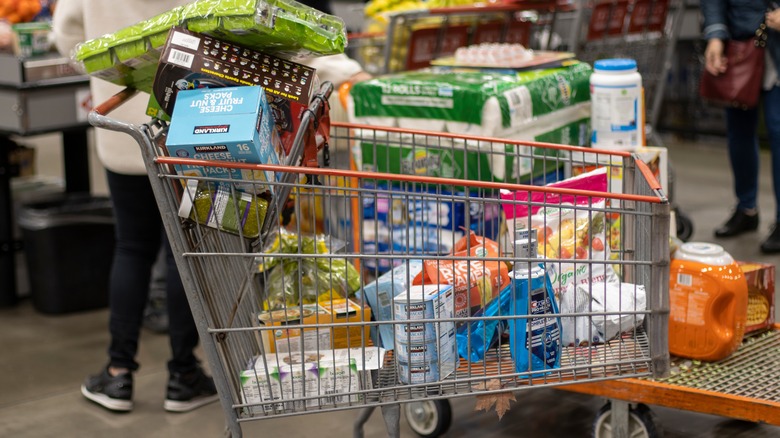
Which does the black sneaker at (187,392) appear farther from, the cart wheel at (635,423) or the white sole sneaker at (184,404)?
the cart wheel at (635,423)

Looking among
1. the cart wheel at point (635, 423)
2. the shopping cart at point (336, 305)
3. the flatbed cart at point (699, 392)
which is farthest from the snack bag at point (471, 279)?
the cart wheel at point (635, 423)

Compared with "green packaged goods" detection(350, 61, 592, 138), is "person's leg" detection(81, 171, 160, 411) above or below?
below

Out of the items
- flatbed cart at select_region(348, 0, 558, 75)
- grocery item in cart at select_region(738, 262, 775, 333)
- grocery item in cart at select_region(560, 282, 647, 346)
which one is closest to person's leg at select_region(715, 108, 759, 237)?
flatbed cart at select_region(348, 0, 558, 75)

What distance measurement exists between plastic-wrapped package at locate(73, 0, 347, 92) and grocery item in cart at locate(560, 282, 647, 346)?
2.62ft

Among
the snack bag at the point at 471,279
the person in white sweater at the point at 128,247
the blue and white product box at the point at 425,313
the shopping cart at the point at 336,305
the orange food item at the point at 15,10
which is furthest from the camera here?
the orange food item at the point at 15,10

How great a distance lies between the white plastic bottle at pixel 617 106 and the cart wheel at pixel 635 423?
915 millimetres

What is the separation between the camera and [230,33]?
6.88 ft

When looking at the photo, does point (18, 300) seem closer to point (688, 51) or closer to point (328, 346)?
point (328, 346)

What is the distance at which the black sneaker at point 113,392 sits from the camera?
3400 millimetres

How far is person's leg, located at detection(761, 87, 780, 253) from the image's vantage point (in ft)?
15.3

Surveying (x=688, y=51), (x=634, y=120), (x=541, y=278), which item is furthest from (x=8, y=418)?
(x=688, y=51)

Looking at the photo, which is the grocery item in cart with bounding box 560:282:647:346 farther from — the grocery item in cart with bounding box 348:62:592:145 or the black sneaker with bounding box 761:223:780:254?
the black sneaker with bounding box 761:223:780:254

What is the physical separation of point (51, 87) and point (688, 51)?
5211mm

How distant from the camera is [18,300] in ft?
15.2
